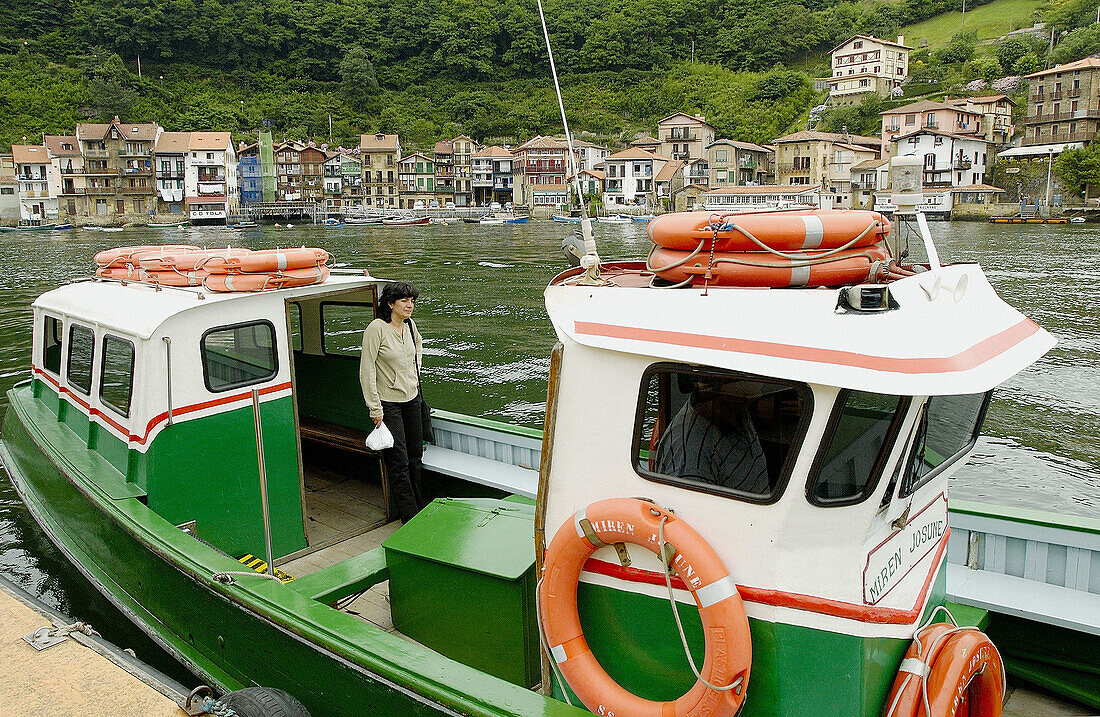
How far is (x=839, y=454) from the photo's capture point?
7.82ft

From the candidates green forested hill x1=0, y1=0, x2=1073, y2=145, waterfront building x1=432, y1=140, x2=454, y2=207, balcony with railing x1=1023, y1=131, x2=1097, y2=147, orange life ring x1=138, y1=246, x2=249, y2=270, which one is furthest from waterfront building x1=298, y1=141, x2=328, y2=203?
orange life ring x1=138, y1=246, x2=249, y2=270

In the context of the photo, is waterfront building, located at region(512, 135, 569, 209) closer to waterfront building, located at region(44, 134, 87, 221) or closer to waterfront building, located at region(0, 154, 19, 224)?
waterfront building, located at region(44, 134, 87, 221)

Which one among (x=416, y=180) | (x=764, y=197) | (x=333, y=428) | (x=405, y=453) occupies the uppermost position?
(x=416, y=180)

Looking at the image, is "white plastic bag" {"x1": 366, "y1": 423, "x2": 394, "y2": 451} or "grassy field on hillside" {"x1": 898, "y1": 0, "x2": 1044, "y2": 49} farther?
"grassy field on hillside" {"x1": 898, "y1": 0, "x2": 1044, "y2": 49}

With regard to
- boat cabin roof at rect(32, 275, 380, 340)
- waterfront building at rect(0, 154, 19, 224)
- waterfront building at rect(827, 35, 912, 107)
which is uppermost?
waterfront building at rect(827, 35, 912, 107)

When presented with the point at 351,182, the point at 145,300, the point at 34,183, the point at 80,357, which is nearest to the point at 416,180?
the point at 351,182

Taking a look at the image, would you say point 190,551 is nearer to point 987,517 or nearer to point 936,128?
point 987,517

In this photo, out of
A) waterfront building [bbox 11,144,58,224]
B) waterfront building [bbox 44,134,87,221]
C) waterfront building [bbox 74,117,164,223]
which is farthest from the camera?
waterfront building [bbox 74,117,164,223]

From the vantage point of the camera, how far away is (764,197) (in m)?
3.84

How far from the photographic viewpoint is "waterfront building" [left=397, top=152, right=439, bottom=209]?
95938mm

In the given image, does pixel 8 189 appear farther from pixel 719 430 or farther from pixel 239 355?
pixel 719 430

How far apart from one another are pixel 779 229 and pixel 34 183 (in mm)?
100157

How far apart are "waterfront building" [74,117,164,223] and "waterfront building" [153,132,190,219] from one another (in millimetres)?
815

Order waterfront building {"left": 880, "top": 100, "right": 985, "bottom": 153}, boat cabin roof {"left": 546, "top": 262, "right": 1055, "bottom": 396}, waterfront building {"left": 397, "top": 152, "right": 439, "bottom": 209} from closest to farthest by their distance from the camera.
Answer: boat cabin roof {"left": 546, "top": 262, "right": 1055, "bottom": 396}
waterfront building {"left": 880, "top": 100, "right": 985, "bottom": 153}
waterfront building {"left": 397, "top": 152, "right": 439, "bottom": 209}
